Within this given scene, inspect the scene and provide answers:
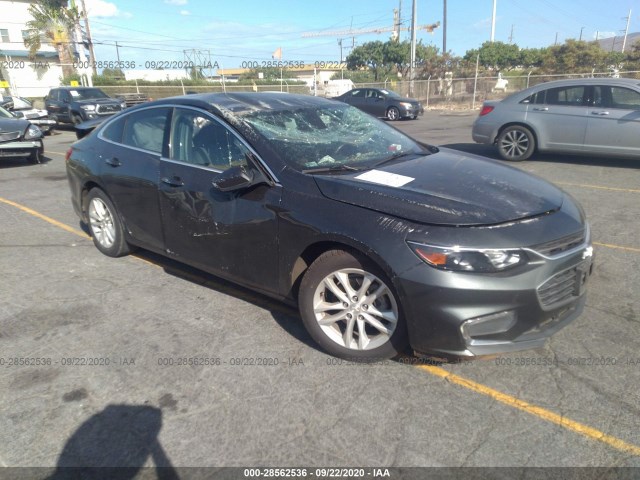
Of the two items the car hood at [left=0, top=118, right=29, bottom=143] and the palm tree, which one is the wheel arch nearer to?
the car hood at [left=0, top=118, right=29, bottom=143]

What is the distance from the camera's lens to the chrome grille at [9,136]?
33.5ft

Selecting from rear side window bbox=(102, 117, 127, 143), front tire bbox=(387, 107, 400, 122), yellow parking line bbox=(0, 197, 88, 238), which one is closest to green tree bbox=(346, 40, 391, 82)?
front tire bbox=(387, 107, 400, 122)

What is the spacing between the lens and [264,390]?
2740 mm

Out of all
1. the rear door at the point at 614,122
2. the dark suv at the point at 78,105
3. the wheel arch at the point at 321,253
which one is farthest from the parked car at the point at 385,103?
the wheel arch at the point at 321,253

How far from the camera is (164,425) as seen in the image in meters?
2.48

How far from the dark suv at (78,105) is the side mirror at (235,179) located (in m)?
17.1

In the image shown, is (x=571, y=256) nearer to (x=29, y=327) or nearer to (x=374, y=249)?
(x=374, y=249)

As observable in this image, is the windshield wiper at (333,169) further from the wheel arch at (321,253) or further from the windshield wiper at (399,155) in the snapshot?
the wheel arch at (321,253)

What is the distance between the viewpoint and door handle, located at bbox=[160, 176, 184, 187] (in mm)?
3648

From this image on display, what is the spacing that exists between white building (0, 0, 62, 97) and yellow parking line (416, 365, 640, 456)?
45638mm

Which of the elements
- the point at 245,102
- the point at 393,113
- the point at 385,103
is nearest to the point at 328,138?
the point at 245,102

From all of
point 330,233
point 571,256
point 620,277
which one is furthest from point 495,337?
point 620,277

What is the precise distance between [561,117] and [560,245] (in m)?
7.33

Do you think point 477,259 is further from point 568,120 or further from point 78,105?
point 78,105
